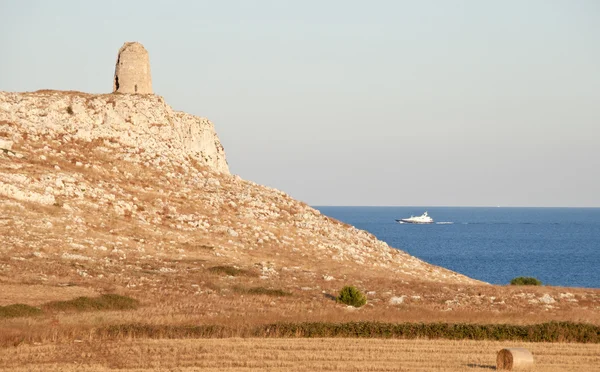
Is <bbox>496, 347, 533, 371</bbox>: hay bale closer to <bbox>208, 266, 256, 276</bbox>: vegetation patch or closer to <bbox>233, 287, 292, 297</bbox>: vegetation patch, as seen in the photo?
<bbox>233, 287, 292, 297</bbox>: vegetation patch

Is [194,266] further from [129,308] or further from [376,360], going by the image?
[376,360]

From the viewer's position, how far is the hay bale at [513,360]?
2962 centimetres

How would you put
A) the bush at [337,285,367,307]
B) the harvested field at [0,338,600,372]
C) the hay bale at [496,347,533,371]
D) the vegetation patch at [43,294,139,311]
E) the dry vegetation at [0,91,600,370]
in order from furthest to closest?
the bush at [337,285,367,307], the vegetation patch at [43,294,139,311], the dry vegetation at [0,91,600,370], the hay bale at [496,347,533,371], the harvested field at [0,338,600,372]

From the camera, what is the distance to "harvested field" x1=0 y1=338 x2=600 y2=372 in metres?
28.7

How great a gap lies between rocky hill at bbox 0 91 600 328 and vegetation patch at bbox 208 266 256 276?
0.09m

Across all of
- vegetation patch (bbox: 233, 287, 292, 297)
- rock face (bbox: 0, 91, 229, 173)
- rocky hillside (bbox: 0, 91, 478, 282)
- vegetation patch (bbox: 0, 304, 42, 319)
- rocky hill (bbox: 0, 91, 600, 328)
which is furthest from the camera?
rock face (bbox: 0, 91, 229, 173)

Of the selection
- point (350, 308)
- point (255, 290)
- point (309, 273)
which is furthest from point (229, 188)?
point (350, 308)

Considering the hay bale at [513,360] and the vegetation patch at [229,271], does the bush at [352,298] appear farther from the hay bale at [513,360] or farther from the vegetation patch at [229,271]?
the hay bale at [513,360]

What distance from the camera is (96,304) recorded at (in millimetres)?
40125

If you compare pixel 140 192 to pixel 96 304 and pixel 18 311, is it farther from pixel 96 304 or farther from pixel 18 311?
pixel 18 311

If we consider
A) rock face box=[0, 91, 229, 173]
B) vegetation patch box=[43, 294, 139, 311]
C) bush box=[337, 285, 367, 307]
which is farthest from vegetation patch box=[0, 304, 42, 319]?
rock face box=[0, 91, 229, 173]

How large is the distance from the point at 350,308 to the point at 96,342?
15575mm

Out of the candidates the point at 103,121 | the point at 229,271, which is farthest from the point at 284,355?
the point at 103,121

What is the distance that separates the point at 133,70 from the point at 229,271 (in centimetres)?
3694
